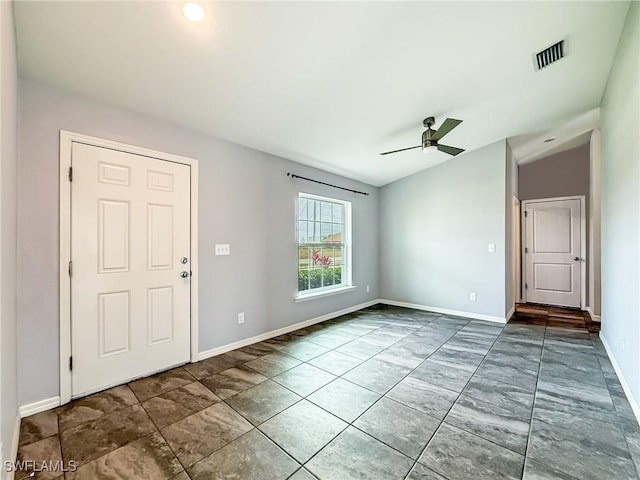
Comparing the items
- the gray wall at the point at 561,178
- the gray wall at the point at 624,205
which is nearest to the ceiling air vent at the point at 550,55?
the gray wall at the point at 624,205

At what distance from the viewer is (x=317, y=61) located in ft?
6.99

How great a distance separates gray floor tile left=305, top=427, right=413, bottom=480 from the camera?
145cm

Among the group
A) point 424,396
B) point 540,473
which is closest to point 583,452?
point 540,473

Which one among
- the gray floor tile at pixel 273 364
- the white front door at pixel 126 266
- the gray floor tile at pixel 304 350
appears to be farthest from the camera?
the gray floor tile at pixel 304 350

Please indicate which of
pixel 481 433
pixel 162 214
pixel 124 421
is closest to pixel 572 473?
pixel 481 433

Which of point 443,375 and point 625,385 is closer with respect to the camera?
point 625,385

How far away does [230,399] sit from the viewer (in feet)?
7.09

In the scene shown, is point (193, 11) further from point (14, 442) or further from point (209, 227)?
point (14, 442)

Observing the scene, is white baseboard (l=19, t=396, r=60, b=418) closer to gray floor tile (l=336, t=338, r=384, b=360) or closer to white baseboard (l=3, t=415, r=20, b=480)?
white baseboard (l=3, t=415, r=20, b=480)

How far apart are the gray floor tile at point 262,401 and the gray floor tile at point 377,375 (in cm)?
59

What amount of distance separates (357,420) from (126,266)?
2.21 m

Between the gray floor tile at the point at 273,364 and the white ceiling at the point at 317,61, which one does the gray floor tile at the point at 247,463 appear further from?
the white ceiling at the point at 317,61

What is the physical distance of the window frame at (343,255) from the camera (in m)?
3.99

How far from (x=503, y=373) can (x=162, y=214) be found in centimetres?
347
